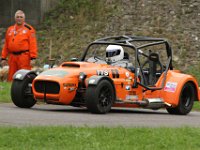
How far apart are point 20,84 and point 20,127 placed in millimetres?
4936

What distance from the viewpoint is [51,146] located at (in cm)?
907

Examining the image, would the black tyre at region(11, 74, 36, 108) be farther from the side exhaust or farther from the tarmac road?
the side exhaust

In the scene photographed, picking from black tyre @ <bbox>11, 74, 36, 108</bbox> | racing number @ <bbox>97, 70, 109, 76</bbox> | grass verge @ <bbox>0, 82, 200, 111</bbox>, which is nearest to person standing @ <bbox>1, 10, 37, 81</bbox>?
grass verge @ <bbox>0, 82, 200, 111</bbox>

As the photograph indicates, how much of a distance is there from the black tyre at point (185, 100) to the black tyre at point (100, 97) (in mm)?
2170

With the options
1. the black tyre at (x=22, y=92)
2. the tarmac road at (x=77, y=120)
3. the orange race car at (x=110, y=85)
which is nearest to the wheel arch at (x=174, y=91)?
the orange race car at (x=110, y=85)

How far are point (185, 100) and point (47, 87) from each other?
3.55 m

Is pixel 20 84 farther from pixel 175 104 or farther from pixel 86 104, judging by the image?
pixel 175 104

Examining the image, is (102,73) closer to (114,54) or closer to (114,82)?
(114,82)

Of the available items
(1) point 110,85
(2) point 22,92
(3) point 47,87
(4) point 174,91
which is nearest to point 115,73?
(1) point 110,85

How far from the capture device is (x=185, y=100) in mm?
16891

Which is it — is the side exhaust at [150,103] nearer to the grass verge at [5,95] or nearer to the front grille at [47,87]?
the front grille at [47,87]

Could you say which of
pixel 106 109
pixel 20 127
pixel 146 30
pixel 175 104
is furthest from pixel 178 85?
pixel 146 30

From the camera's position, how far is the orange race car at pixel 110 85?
14641 mm

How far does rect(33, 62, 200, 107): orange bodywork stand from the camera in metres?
14.7
